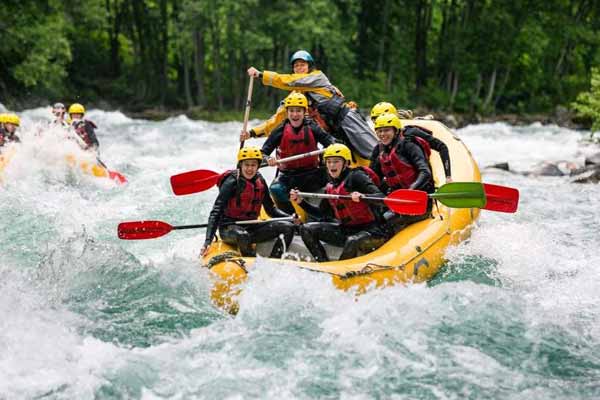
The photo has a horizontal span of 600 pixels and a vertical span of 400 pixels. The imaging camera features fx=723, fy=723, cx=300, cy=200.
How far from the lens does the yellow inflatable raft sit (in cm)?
530

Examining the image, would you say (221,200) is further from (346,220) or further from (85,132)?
(85,132)

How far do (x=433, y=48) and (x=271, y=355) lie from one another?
27592 mm

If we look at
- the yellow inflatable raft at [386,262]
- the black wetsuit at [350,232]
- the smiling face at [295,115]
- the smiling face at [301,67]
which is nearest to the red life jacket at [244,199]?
the yellow inflatable raft at [386,262]

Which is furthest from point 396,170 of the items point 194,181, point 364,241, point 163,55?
point 163,55

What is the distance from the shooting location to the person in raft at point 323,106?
7.02 meters

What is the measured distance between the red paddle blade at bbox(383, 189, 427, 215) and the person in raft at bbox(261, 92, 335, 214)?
1029 millimetres

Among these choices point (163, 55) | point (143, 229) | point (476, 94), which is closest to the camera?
point (143, 229)

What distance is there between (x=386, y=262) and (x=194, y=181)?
86.6 inches

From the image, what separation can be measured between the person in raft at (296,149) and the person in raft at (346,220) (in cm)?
68

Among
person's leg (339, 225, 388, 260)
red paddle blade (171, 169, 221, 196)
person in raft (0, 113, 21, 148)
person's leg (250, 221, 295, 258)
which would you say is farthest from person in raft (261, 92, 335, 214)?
person in raft (0, 113, 21, 148)

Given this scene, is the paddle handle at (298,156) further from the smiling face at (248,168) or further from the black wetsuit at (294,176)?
the smiling face at (248,168)

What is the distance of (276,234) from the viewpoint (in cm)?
600

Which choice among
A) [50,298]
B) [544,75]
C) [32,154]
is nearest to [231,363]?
[50,298]

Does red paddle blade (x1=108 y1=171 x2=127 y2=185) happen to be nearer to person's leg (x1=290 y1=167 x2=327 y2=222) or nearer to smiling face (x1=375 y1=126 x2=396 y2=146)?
person's leg (x1=290 y1=167 x2=327 y2=222)
